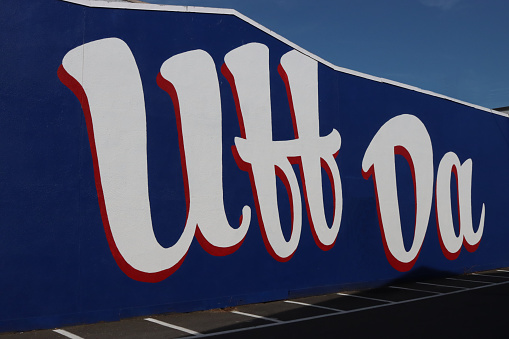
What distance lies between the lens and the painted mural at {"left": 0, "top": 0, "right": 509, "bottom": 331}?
867cm

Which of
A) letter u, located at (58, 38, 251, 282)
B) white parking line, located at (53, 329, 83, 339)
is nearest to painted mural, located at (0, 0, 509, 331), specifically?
letter u, located at (58, 38, 251, 282)

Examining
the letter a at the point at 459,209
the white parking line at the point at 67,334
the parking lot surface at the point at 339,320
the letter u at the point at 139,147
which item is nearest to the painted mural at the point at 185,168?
the letter u at the point at 139,147

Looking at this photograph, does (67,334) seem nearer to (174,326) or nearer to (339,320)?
(174,326)

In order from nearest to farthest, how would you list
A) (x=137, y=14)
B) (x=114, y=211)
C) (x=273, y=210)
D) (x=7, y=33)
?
(x=7, y=33), (x=114, y=211), (x=137, y=14), (x=273, y=210)

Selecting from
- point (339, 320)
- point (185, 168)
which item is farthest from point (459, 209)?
point (185, 168)

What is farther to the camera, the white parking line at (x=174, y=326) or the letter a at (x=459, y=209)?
the letter a at (x=459, y=209)

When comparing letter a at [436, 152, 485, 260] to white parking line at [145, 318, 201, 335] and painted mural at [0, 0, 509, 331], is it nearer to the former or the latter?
painted mural at [0, 0, 509, 331]

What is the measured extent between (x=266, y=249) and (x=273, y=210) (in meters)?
0.84

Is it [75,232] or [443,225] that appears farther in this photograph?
[443,225]

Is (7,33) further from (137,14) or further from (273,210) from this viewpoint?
(273,210)

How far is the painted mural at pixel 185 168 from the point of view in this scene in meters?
8.67

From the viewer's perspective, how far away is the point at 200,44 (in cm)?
1084

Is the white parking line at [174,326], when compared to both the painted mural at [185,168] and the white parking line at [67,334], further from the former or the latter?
the white parking line at [67,334]

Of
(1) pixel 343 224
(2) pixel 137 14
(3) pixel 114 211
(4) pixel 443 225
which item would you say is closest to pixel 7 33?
(2) pixel 137 14
